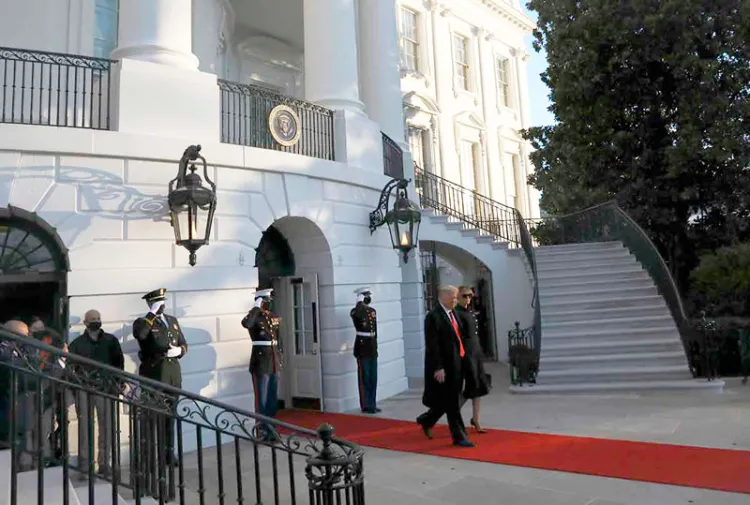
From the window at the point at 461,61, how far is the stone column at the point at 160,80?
15.5 meters

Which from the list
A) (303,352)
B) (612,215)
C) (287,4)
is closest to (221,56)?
(287,4)

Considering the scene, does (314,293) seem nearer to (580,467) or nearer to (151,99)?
(151,99)

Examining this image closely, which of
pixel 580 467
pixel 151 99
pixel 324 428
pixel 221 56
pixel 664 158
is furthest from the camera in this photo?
pixel 664 158

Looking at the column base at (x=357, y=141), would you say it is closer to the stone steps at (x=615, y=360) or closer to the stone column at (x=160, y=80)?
the stone column at (x=160, y=80)

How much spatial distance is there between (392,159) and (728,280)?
23.9 ft

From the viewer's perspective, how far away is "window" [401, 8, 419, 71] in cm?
2006

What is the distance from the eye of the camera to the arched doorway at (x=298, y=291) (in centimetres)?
966

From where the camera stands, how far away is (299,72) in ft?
52.3

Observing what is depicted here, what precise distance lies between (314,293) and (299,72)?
8.49m

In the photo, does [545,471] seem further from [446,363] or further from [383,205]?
[383,205]

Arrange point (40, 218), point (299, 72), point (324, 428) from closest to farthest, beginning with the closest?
point (324, 428)
point (40, 218)
point (299, 72)

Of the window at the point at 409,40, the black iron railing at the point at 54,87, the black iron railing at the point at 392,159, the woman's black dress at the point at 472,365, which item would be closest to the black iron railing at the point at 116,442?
the woman's black dress at the point at 472,365

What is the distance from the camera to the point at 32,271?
7.07 meters

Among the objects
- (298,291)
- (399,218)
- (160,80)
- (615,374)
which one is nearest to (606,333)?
(615,374)
